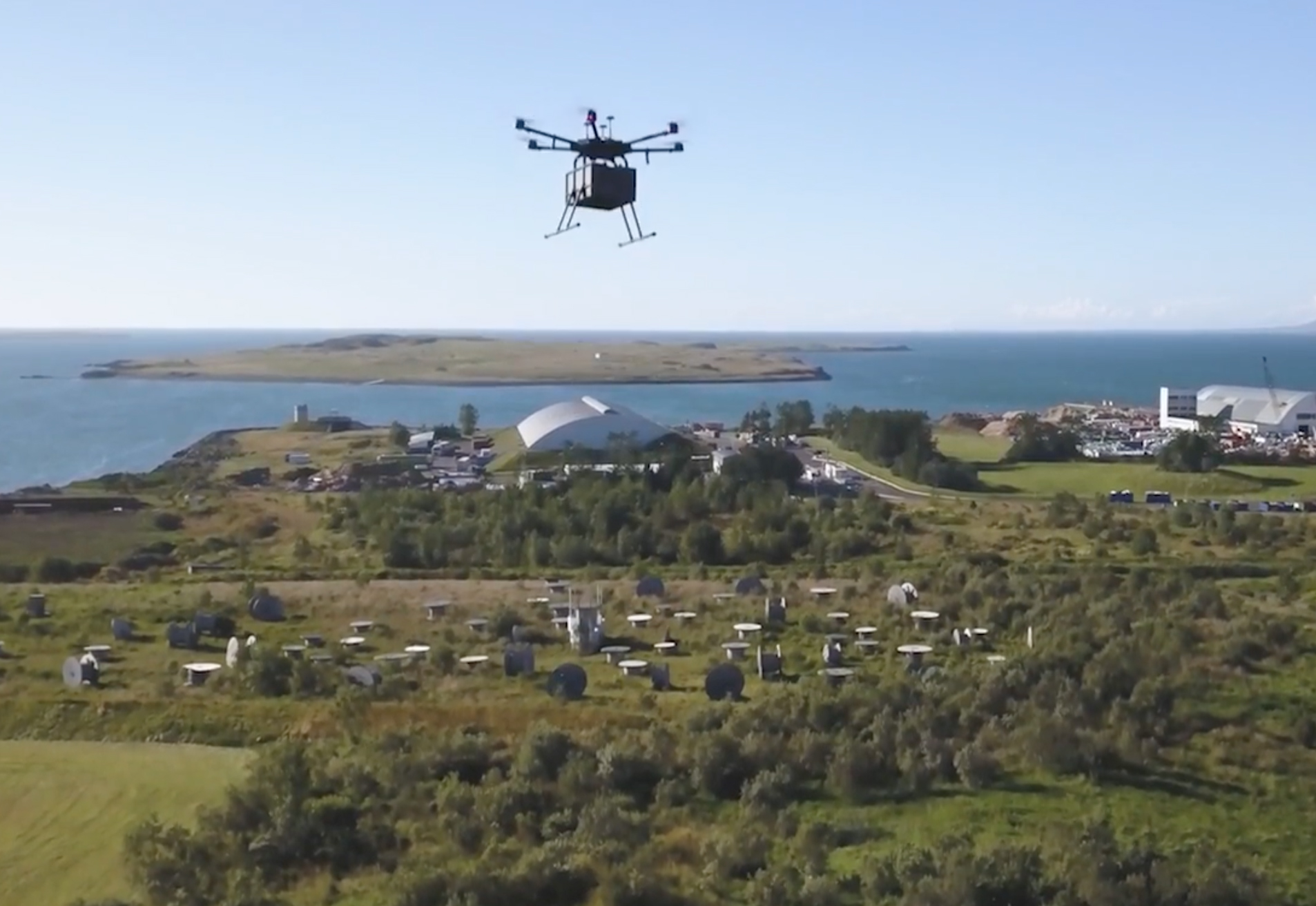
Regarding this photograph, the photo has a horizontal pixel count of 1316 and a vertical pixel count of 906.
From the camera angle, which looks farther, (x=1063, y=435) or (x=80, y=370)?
(x=80, y=370)

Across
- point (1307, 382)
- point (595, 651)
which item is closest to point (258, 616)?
point (595, 651)

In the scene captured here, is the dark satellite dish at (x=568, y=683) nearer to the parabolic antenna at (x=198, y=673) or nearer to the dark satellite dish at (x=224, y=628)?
the parabolic antenna at (x=198, y=673)

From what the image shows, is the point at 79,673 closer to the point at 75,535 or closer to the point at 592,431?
the point at 75,535

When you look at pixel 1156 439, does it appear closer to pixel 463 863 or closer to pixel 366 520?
pixel 366 520

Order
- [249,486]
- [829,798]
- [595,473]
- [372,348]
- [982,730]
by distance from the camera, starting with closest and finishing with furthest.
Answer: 1. [829,798]
2. [982,730]
3. [595,473]
4. [249,486]
5. [372,348]

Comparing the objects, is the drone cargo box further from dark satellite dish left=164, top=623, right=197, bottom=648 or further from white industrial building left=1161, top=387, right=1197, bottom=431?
white industrial building left=1161, top=387, right=1197, bottom=431

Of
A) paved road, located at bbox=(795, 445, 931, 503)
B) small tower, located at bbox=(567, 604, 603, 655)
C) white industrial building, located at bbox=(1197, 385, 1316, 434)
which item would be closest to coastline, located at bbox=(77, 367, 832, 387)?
white industrial building, located at bbox=(1197, 385, 1316, 434)

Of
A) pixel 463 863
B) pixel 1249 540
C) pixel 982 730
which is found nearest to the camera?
pixel 463 863

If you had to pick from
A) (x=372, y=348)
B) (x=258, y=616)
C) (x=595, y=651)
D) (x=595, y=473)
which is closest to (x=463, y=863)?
(x=595, y=651)
